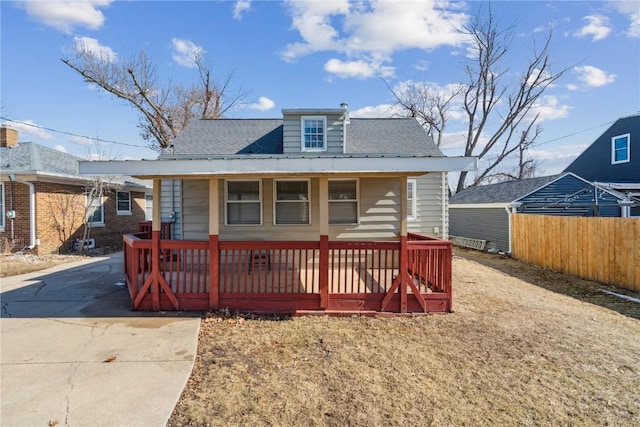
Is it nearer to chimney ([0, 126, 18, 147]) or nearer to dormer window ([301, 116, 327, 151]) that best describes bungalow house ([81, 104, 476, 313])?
dormer window ([301, 116, 327, 151])

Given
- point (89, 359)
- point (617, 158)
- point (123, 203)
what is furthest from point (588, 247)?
point (123, 203)

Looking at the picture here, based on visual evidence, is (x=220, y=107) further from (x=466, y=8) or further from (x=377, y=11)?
(x=466, y=8)

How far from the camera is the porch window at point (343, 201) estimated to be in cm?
832

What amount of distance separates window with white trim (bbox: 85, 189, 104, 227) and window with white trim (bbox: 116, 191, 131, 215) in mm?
1152

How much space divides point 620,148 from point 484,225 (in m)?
8.85

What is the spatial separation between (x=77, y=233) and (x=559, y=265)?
55.4ft

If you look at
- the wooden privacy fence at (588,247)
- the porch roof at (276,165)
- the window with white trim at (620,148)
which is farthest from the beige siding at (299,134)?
the window with white trim at (620,148)

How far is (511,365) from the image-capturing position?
3721mm

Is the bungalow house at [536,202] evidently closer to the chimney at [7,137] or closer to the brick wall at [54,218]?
the brick wall at [54,218]

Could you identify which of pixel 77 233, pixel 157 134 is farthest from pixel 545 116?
pixel 77 233

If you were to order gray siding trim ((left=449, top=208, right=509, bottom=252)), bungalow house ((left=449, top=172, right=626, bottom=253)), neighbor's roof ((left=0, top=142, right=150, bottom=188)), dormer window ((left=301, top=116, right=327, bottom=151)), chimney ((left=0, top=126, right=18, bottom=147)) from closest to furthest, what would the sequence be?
dormer window ((left=301, top=116, right=327, bottom=151)) → neighbor's roof ((left=0, top=142, right=150, bottom=188)) → chimney ((left=0, top=126, right=18, bottom=147)) → bungalow house ((left=449, top=172, right=626, bottom=253)) → gray siding trim ((left=449, top=208, right=509, bottom=252))

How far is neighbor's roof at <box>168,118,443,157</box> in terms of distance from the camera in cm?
946

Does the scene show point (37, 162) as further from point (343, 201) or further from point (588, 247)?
point (588, 247)

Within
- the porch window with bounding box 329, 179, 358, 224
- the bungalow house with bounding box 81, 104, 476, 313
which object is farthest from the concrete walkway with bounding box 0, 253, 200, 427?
the porch window with bounding box 329, 179, 358, 224
